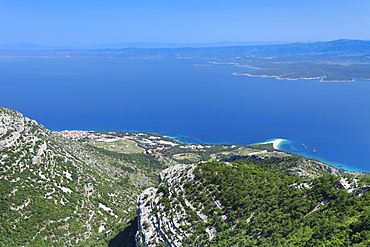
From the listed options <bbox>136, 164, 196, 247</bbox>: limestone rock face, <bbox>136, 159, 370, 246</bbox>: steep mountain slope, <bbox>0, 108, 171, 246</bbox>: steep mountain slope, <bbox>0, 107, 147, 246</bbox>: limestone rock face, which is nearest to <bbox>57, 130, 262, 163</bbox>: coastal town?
<bbox>0, 108, 171, 246</bbox>: steep mountain slope

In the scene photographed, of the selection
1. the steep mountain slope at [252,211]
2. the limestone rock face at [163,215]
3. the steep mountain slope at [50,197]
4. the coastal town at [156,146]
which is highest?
the steep mountain slope at [252,211]

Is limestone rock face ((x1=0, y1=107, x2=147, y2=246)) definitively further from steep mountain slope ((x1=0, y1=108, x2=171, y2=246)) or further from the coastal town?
the coastal town

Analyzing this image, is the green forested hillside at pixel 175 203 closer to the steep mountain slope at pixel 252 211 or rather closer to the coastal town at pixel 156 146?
the steep mountain slope at pixel 252 211

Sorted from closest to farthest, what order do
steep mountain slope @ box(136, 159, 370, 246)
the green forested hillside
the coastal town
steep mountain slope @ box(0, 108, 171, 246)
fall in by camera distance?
steep mountain slope @ box(136, 159, 370, 246), the green forested hillside, steep mountain slope @ box(0, 108, 171, 246), the coastal town

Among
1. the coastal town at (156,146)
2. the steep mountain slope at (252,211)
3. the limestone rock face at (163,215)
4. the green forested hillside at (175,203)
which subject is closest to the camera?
the steep mountain slope at (252,211)

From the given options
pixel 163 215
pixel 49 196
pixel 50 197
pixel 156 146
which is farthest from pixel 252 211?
pixel 156 146

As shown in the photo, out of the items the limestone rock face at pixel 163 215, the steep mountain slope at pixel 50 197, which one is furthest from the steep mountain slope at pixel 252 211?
the steep mountain slope at pixel 50 197

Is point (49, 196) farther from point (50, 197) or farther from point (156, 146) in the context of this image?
Answer: point (156, 146)
